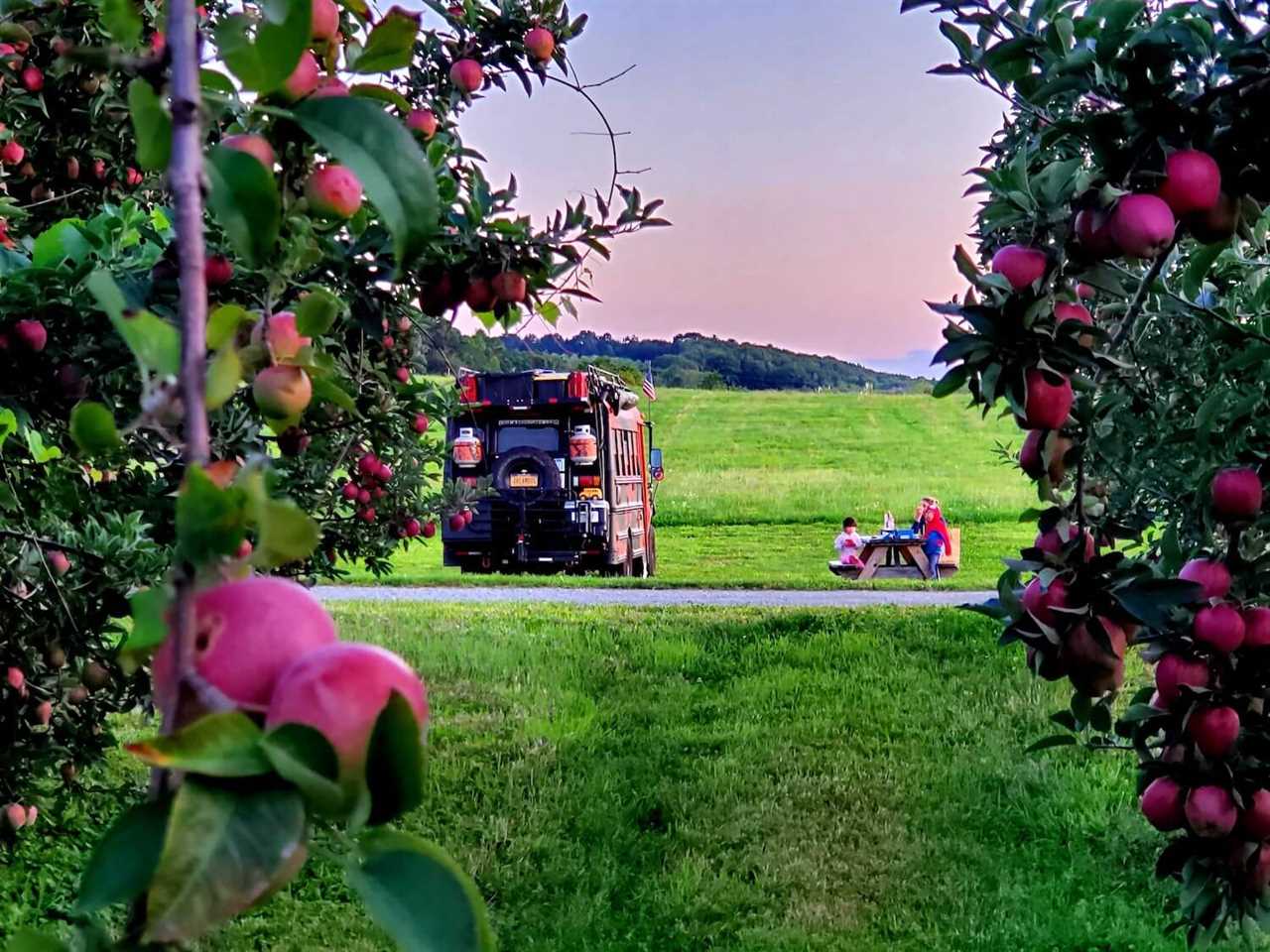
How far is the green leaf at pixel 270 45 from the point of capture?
475 millimetres

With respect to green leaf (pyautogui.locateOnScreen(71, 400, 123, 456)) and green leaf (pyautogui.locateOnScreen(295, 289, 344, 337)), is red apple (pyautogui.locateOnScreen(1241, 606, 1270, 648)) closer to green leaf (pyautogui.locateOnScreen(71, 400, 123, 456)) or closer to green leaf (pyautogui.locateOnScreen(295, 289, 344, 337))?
green leaf (pyautogui.locateOnScreen(295, 289, 344, 337))

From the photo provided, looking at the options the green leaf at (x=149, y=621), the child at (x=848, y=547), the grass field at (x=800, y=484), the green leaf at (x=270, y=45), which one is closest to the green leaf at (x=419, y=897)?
the green leaf at (x=149, y=621)

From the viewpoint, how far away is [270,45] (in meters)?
0.48

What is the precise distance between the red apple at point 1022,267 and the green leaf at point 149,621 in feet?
3.32

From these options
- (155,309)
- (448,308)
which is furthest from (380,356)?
(155,309)

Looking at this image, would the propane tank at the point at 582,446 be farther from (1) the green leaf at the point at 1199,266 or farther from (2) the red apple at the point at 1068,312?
(2) the red apple at the point at 1068,312

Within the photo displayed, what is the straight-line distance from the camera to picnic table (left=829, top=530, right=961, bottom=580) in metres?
13.3

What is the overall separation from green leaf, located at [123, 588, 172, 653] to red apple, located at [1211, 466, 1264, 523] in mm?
1507

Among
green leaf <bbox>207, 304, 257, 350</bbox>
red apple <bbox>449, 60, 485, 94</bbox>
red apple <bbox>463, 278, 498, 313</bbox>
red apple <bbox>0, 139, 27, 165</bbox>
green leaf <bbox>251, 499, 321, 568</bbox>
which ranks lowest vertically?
green leaf <bbox>251, 499, 321, 568</bbox>

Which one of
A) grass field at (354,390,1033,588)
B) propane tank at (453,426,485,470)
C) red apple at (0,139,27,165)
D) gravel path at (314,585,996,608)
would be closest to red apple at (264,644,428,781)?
red apple at (0,139,27,165)

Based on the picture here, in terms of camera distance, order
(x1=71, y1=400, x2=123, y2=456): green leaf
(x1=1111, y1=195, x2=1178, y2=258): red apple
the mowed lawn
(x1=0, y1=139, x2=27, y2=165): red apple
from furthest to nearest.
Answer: the mowed lawn → (x1=0, y1=139, x2=27, y2=165): red apple → (x1=1111, y1=195, x2=1178, y2=258): red apple → (x1=71, y1=400, x2=123, y2=456): green leaf

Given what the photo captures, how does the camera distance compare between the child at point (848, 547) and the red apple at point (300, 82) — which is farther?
the child at point (848, 547)

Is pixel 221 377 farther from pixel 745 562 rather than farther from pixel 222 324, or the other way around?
pixel 745 562

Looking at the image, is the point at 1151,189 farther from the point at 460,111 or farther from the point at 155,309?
the point at 460,111
